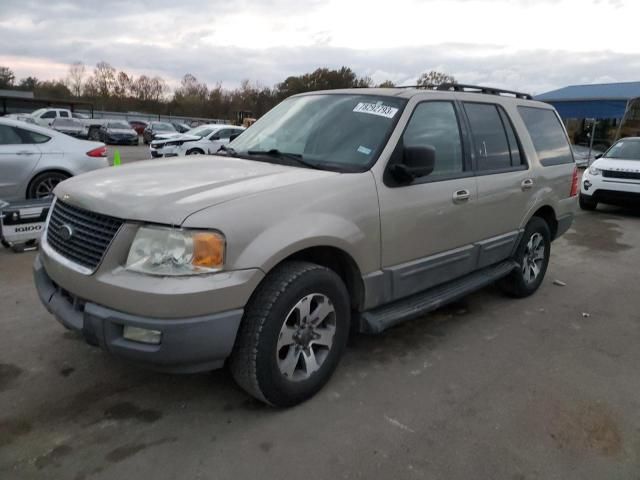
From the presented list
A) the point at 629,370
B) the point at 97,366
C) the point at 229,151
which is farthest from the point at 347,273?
the point at 629,370

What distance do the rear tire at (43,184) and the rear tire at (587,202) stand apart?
10.0 metres

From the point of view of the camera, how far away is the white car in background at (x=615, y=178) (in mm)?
9820

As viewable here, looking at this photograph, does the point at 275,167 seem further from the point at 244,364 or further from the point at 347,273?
the point at 244,364

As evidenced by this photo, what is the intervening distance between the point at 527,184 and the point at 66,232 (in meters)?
3.79

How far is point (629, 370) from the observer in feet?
11.9

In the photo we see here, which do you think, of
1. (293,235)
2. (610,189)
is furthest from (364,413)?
(610,189)

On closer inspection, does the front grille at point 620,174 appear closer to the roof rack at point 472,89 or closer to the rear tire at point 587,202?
the rear tire at point 587,202

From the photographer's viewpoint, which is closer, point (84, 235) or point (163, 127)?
point (84, 235)

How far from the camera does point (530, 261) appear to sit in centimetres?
501

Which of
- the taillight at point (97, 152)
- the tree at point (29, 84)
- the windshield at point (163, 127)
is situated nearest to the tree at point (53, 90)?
the tree at point (29, 84)

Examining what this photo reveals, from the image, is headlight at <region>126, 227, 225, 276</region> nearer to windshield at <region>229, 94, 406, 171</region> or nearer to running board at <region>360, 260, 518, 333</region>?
windshield at <region>229, 94, 406, 171</region>

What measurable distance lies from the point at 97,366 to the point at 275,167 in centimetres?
177

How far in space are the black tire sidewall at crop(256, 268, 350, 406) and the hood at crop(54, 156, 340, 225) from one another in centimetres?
57

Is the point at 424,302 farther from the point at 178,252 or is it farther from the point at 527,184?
the point at 178,252
